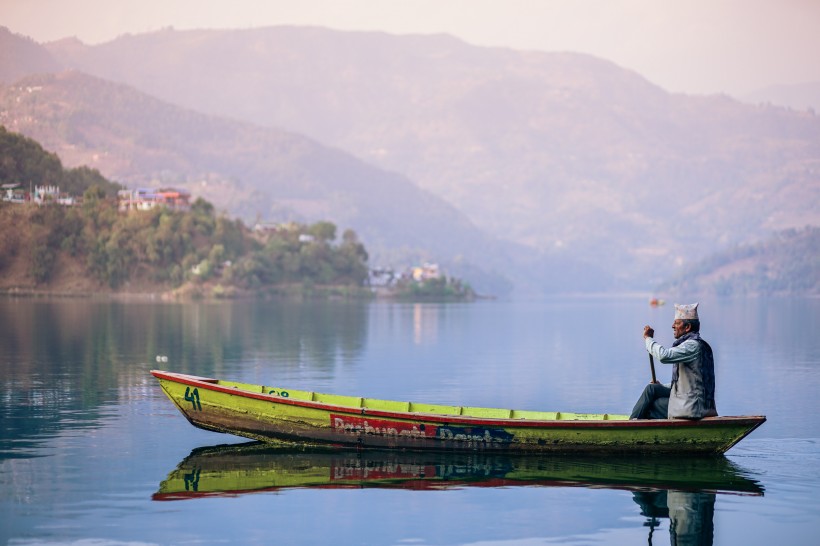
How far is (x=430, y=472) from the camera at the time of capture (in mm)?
23953

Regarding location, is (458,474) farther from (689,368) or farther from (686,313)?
(686,313)

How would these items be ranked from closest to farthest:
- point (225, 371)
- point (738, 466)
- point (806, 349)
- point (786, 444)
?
point (738, 466) < point (786, 444) < point (225, 371) < point (806, 349)

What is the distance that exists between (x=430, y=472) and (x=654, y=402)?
16.8 feet

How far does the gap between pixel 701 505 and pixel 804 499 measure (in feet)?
7.32

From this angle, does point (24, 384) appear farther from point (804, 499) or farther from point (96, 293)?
point (96, 293)

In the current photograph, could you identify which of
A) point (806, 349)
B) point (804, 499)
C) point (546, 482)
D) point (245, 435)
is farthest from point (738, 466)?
point (806, 349)

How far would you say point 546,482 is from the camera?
23.0 m

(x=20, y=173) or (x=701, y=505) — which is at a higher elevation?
(x=20, y=173)

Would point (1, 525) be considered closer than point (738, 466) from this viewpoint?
Yes

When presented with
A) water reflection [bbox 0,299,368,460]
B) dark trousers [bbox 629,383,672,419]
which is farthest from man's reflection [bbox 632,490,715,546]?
water reflection [bbox 0,299,368,460]

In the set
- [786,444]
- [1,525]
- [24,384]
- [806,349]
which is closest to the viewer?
[1,525]

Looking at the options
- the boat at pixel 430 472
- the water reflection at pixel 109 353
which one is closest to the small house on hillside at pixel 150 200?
the water reflection at pixel 109 353

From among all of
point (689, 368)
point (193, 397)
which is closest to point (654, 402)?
point (689, 368)

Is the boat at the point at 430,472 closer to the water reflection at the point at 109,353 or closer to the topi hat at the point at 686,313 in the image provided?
the topi hat at the point at 686,313
